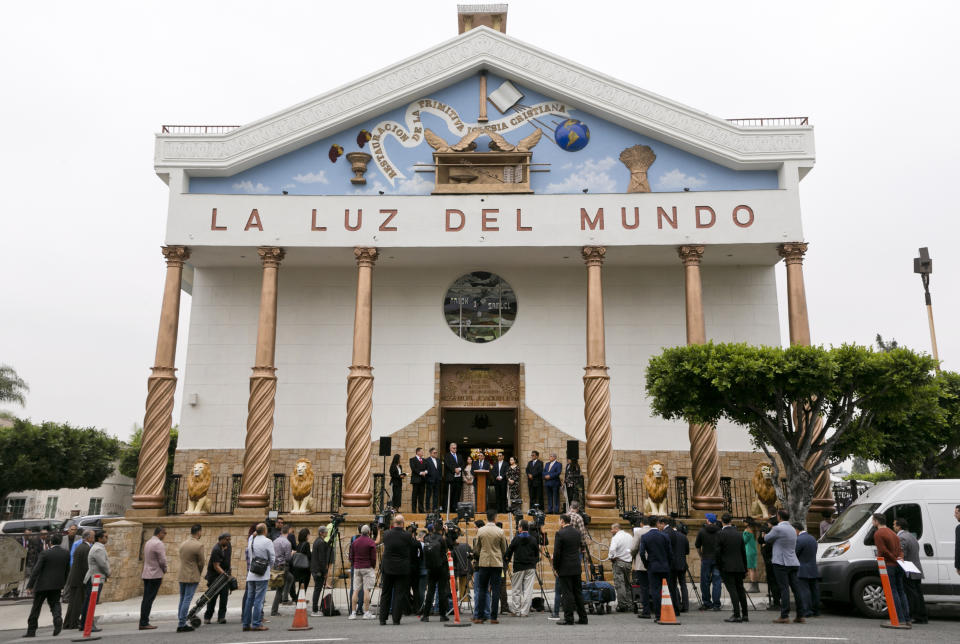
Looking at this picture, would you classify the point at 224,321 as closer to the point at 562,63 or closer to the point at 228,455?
the point at 228,455

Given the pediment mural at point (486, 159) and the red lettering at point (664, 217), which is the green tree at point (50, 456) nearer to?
the pediment mural at point (486, 159)

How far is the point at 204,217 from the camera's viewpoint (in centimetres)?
1908

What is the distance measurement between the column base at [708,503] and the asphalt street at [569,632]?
19.7 feet

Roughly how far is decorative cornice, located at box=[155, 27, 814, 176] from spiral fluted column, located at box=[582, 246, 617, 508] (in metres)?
4.17

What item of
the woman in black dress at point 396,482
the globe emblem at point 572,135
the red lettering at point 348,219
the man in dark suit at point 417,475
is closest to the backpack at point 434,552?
the man in dark suit at point 417,475

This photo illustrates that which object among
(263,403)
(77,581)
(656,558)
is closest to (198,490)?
(263,403)

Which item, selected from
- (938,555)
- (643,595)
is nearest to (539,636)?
(643,595)

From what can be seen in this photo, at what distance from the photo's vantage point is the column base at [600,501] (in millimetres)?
17359

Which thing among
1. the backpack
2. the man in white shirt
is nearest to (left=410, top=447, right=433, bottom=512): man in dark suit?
the backpack

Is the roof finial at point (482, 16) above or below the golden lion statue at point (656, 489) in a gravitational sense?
above

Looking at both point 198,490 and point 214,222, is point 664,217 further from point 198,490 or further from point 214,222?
point 198,490

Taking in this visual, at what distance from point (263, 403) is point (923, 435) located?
53.1 ft

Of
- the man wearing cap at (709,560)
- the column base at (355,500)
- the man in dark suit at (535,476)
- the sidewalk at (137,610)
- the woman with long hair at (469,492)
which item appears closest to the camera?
the man wearing cap at (709,560)

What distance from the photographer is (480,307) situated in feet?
70.9
